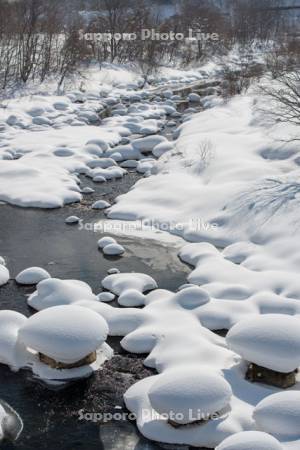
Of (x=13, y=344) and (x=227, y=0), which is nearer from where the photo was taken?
(x=13, y=344)

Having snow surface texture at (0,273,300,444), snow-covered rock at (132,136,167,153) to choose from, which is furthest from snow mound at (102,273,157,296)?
snow-covered rock at (132,136,167,153)

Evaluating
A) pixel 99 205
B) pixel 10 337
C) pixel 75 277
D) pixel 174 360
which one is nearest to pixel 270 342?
pixel 174 360

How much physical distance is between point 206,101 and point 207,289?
1233 cm

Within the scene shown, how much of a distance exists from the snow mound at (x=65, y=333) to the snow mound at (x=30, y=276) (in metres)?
1.59

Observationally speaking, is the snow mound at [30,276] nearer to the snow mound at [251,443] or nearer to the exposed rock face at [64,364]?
the exposed rock face at [64,364]

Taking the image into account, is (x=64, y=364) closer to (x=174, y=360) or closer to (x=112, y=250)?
(x=174, y=360)

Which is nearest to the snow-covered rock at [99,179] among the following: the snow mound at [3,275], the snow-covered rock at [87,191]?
the snow-covered rock at [87,191]

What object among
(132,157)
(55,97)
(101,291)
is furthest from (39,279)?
(55,97)

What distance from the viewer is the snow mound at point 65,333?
512 cm

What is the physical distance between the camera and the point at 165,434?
451 cm

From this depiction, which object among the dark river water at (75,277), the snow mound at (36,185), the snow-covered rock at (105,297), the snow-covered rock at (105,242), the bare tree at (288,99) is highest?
the bare tree at (288,99)

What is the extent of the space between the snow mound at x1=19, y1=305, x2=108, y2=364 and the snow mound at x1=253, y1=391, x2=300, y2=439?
161 centimetres

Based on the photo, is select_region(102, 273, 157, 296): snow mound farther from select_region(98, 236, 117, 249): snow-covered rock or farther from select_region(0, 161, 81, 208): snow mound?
select_region(0, 161, 81, 208): snow mound

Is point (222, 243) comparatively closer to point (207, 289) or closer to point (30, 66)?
point (207, 289)
